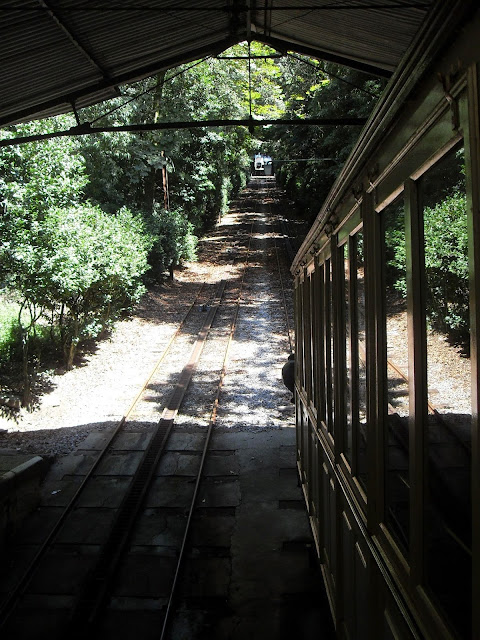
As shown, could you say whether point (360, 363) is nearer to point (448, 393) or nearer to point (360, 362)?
point (360, 362)

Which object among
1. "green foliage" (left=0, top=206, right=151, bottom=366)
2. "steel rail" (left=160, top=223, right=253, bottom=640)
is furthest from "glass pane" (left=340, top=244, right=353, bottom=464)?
"green foliage" (left=0, top=206, right=151, bottom=366)

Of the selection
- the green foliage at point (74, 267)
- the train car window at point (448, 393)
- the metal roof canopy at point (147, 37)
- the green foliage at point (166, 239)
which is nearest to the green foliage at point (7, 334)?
the green foliage at point (74, 267)

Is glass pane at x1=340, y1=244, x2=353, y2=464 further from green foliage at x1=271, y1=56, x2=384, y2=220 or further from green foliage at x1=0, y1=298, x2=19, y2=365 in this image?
green foliage at x1=0, y1=298, x2=19, y2=365

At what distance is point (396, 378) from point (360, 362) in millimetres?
768

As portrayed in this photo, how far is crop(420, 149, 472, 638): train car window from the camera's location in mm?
1433

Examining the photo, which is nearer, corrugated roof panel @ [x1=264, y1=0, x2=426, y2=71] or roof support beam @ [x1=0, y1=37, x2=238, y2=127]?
corrugated roof panel @ [x1=264, y1=0, x2=426, y2=71]

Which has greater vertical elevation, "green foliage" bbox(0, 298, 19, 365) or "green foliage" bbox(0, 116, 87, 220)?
"green foliage" bbox(0, 116, 87, 220)

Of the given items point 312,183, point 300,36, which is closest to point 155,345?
point 312,183

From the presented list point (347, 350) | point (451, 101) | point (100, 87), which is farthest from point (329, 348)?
point (100, 87)

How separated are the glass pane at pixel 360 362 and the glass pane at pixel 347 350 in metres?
0.20

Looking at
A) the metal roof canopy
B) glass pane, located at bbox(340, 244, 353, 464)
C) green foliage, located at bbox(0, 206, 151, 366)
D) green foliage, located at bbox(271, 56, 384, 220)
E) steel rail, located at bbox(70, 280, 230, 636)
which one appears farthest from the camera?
green foliage, located at bbox(271, 56, 384, 220)

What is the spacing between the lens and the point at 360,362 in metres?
3.00

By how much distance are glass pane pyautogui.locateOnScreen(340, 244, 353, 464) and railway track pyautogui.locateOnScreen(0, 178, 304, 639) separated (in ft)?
10.3

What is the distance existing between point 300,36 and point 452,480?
6.81 m
